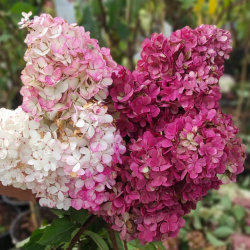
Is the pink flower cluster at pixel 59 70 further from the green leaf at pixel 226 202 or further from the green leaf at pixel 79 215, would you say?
the green leaf at pixel 226 202

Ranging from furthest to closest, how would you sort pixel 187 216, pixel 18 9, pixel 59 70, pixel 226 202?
pixel 226 202
pixel 187 216
pixel 18 9
pixel 59 70

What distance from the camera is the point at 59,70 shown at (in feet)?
→ 1.60

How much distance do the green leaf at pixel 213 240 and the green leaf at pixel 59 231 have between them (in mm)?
906

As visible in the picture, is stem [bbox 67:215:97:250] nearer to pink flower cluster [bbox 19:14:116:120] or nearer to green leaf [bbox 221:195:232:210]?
pink flower cluster [bbox 19:14:116:120]

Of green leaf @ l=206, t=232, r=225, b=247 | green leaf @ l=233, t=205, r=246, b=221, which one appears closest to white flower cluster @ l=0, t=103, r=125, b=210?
green leaf @ l=206, t=232, r=225, b=247

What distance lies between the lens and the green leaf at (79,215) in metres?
0.61

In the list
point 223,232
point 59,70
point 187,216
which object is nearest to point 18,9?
point 59,70

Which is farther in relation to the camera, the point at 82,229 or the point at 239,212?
the point at 239,212

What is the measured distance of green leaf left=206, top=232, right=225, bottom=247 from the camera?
1.36 metres

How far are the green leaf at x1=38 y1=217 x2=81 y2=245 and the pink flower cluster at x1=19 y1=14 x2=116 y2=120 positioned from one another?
215 millimetres

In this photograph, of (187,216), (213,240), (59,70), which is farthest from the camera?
(187,216)

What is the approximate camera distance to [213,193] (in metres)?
1.74

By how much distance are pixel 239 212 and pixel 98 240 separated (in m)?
1.10

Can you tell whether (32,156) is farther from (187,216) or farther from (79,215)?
(187,216)
